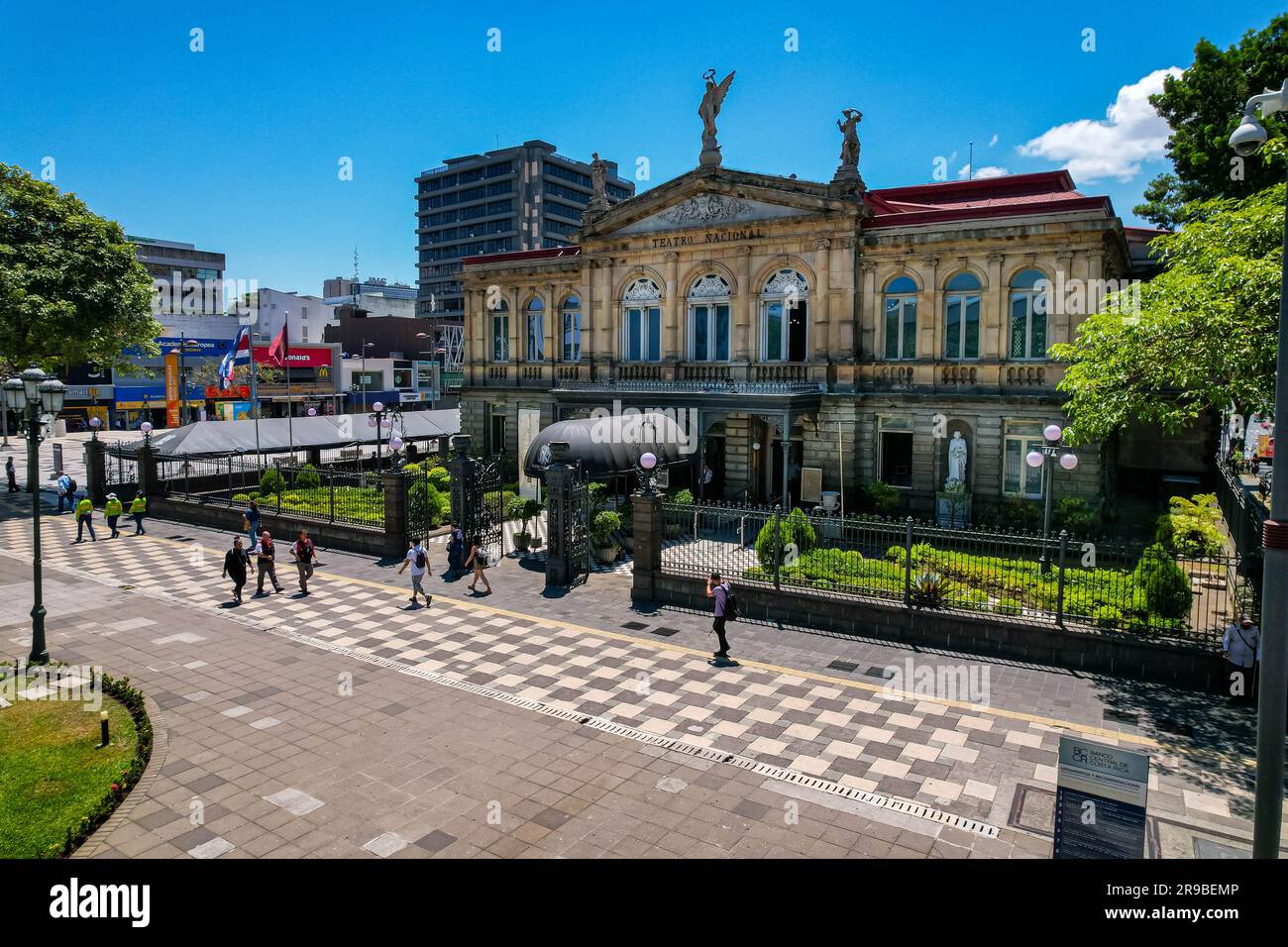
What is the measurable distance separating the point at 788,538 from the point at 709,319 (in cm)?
1599

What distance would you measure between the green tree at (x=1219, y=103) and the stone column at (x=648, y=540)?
58.7 ft

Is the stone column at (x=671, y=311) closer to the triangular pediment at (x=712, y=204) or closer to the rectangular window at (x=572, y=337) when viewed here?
the triangular pediment at (x=712, y=204)

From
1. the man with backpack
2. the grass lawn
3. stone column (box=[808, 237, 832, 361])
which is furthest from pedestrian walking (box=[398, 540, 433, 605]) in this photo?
stone column (box=[808, 237, 832, 361])

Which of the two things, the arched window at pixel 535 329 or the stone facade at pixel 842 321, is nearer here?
the stone facade at pixel 842 321

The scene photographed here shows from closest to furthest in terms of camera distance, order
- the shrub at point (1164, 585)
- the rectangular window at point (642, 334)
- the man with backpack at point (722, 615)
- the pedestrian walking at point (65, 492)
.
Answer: the shrub at point (1164, 585) < the man with backpack at point (722, 615) < the pedestrian walking at point (65, 492) < the rectangular window at point (642, 334)

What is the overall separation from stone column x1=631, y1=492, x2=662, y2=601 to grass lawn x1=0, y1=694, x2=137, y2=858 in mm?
10627

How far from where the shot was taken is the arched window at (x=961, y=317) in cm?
2828

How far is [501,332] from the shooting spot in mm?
40000

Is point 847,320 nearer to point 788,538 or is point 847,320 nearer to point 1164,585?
point 788,538

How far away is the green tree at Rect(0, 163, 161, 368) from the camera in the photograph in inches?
1291

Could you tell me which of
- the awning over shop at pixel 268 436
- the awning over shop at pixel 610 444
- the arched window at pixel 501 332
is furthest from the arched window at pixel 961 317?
the awning over shop at pixel 268 436

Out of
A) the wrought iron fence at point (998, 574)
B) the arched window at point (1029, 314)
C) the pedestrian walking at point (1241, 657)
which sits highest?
the arched window at point (1029, 314)
